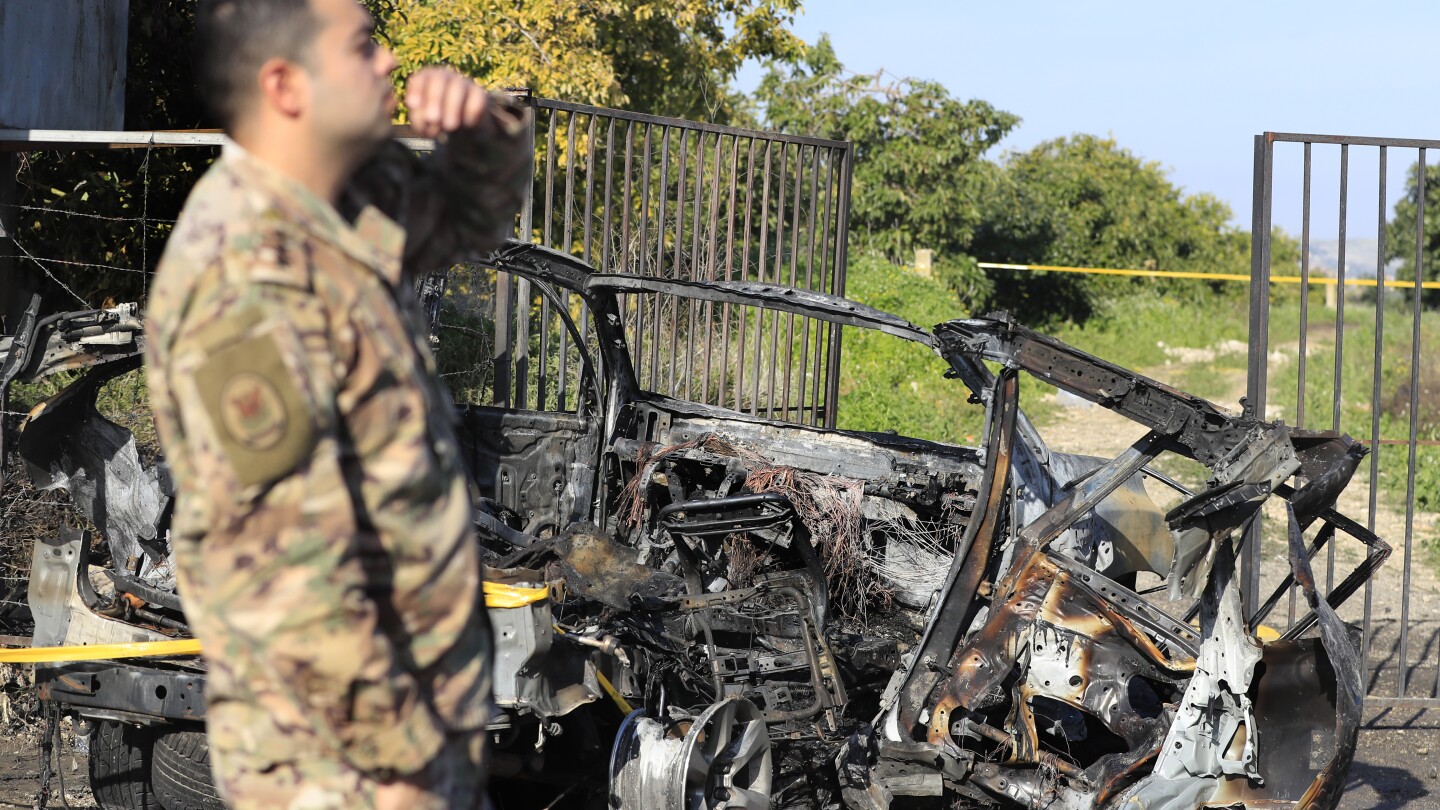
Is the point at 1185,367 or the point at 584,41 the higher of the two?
the point at 584,41

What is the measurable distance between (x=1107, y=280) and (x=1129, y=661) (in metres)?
23.5

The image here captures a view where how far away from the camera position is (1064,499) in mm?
4328

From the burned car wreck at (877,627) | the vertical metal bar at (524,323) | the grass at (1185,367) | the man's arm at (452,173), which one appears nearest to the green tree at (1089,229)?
the grass at (1185,367)

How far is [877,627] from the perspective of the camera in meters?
5.35

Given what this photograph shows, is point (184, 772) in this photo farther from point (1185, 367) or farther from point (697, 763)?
point (1185, 367)

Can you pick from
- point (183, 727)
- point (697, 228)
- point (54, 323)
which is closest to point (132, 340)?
point (54, 323)

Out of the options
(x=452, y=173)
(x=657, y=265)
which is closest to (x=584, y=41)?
(x=657, y=265)

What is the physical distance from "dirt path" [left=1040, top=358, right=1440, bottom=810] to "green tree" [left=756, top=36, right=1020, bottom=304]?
25.9 feet

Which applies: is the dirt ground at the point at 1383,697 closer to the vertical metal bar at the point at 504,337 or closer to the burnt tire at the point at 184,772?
the burnt tire at the point at 184,772

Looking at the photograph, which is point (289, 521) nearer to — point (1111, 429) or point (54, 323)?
point (54, 323)

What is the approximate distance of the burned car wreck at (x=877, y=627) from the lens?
409 centimetres

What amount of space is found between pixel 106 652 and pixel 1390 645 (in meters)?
7.02

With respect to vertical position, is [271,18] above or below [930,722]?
above

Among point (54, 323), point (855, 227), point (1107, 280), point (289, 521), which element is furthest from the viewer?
point (1107, 280)
